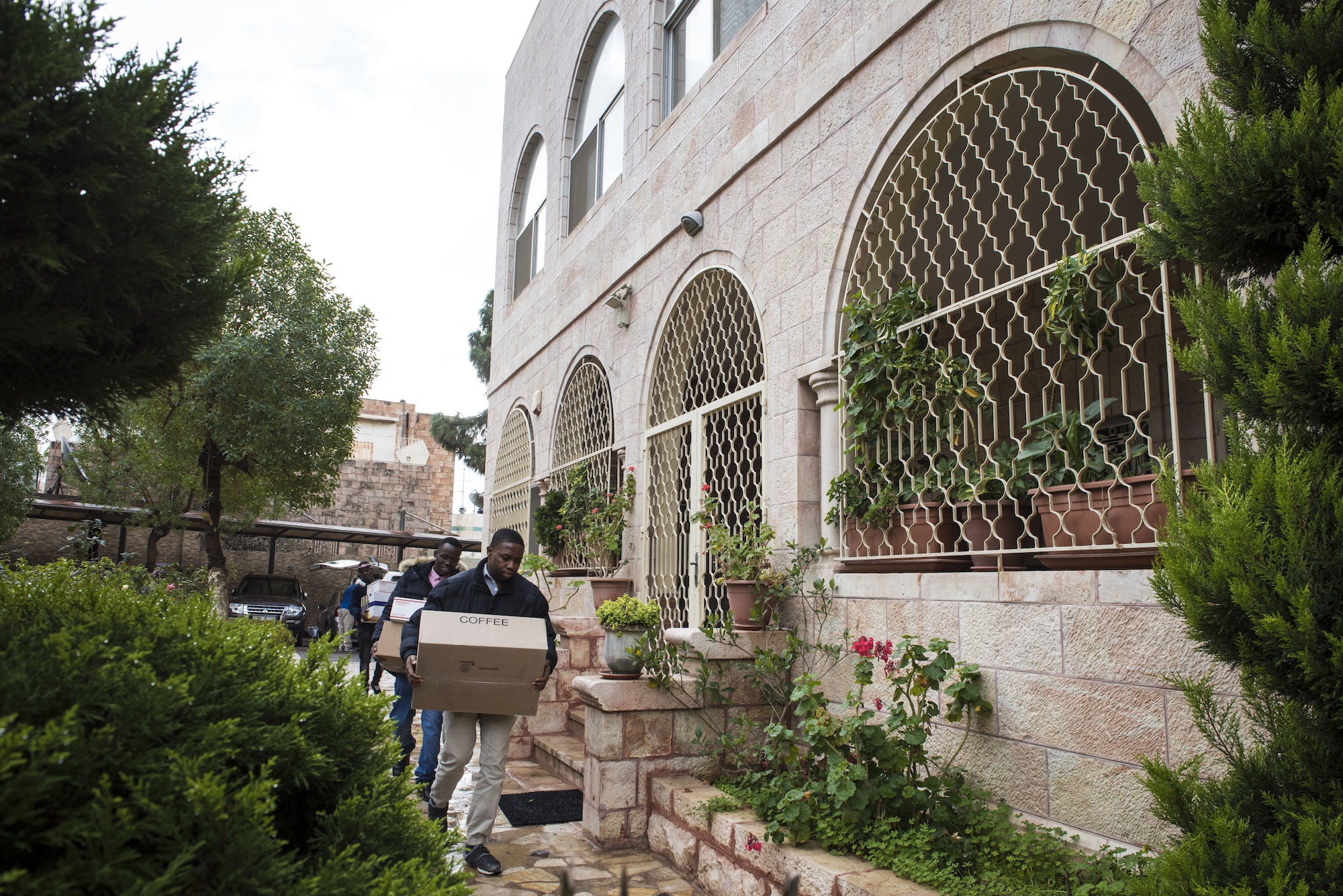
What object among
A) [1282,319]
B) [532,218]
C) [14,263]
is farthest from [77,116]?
[532,218]

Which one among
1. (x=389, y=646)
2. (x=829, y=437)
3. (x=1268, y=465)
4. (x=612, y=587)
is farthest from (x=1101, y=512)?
(x=612, y=587)

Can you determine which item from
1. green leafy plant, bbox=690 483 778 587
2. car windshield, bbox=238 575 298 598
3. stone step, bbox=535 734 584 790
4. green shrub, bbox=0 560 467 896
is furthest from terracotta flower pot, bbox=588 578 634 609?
car windshield, bbox=238 575 298 598

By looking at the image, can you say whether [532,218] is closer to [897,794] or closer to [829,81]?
[829,81]

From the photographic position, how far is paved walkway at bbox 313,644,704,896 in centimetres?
395

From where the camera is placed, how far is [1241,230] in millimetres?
2184

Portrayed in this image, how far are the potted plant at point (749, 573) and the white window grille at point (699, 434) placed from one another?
0.43m

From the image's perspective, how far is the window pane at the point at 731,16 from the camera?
21.9 feet

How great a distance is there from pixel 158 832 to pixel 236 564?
2317 centimetres

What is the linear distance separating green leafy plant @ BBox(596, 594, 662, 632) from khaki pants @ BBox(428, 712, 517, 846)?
884 millimetres

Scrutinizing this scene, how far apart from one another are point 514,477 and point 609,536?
452 cm

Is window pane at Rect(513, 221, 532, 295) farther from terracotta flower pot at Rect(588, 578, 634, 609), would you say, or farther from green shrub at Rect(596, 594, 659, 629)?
green shrub at Rect(596, 594, 659, 629)

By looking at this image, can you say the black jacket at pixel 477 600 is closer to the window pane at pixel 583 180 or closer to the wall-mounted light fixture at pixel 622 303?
the wall-mounted light fixture at pixel 622 303

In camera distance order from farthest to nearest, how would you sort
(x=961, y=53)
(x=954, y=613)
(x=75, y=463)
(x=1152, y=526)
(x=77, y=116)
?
(x=75, y=463)
(x=961, y=53)
(x=954, y=613)
(x=1152, y=526)
(x=77, y=116)

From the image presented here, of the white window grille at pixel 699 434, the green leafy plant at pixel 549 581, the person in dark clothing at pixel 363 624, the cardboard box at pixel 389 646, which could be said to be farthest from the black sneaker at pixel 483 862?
the green leafy plant at pixel 549 581
